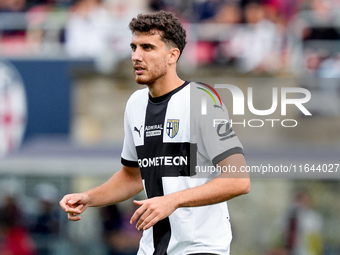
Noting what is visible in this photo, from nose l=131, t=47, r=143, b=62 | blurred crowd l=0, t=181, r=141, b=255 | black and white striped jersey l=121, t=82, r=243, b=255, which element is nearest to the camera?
black and white striped jersey l=121, t=82, r=243, b=255

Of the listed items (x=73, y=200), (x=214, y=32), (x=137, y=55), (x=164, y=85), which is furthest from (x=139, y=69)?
(x=214, y=32)

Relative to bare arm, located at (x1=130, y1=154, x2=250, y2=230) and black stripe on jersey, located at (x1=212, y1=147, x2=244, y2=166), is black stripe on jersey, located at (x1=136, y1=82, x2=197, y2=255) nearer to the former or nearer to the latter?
black stripe on jersey, located at (x1=212, y1=147, x2=244, y2=166)

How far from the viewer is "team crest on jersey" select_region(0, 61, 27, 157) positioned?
585 inches

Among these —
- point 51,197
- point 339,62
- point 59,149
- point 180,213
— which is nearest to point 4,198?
point 51,197

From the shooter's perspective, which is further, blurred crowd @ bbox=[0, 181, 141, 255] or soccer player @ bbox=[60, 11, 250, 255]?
blurred crowd @ bbox=[0, 181, 141, 255]

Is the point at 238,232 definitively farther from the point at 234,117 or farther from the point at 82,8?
the point at 82,8

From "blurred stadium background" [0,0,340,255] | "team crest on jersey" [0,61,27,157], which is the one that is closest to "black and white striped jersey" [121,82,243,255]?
"blurred stadium background" [0,0,340,255]

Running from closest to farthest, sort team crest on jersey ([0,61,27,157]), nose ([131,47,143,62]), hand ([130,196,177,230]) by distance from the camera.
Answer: hand ([130,196,177,230])
nose ([131,47,143,62])
team crest on jersey ([0,61,27,157])

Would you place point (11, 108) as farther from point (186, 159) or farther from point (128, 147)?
point (186, 159)

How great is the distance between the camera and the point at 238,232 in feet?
54.7

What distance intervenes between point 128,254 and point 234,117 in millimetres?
2754

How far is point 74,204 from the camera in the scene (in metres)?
6.17

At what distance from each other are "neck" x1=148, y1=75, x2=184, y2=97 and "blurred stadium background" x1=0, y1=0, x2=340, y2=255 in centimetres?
767

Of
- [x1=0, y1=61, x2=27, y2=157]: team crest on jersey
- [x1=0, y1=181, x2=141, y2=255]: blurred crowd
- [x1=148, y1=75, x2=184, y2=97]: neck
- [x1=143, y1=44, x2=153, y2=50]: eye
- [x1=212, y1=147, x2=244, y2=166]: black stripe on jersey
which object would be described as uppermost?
[x1=143, y1=44, x2=153, y2=50]: eye
